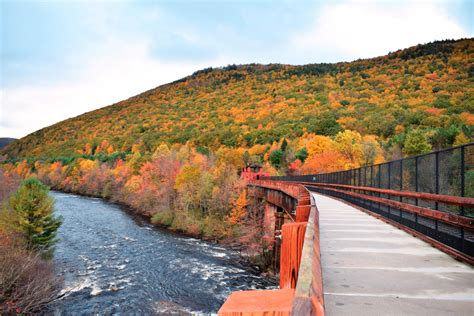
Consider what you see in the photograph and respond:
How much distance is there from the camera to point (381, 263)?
5742mm

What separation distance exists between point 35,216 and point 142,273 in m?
13.1

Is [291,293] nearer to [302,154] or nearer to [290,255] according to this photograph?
[290,255]

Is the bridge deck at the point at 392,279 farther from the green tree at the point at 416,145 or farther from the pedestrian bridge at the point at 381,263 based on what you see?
the green tree at the point at 416,145

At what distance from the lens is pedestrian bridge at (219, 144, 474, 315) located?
155cm

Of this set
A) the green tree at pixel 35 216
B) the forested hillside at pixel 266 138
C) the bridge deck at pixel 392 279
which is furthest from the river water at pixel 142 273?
the bridge deck at pixel 392 279

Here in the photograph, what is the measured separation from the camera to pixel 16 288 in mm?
20453

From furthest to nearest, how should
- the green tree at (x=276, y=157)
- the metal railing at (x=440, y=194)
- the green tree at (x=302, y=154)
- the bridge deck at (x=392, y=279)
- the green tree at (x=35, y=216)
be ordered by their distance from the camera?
the green tree at (x=276, y=157) → the green tree at (x=302, y=154) → the green tree at (x=35, y=216) → the metal railing at (x=440, y=194) → the bridge deck at (x=392, y=279)

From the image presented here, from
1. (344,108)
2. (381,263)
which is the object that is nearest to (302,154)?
(344,108)

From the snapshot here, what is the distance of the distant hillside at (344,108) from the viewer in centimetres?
9481

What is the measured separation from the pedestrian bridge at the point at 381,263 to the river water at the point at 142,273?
502 inches

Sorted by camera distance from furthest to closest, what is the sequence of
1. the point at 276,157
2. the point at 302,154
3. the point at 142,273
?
the point at 276,157 → the point at 302,154 → the point at 142,273

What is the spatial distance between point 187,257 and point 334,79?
168 metres

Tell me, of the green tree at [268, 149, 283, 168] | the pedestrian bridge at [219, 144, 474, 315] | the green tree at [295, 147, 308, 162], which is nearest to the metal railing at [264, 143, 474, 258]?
the pedestrian bridge at [219, 144, 474, 315]

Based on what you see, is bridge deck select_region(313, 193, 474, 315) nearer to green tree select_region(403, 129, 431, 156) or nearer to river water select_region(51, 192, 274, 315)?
river water select_region(51, 192, 274, 315)
